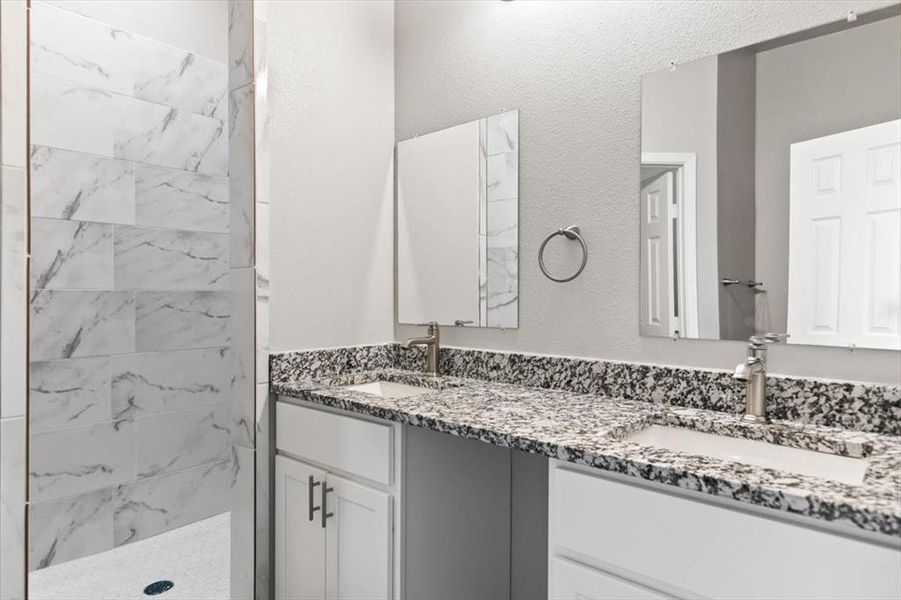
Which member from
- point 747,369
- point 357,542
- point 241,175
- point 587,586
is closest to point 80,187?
point 241,175

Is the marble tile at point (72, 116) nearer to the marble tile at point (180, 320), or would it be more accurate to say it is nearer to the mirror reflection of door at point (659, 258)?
the marble tile at point (180, 320)

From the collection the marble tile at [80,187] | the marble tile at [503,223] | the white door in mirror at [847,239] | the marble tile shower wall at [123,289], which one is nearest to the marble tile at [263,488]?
the marble tile shower wall at [123,289]

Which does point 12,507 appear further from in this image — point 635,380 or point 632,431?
point 635,380

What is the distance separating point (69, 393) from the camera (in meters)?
2.39

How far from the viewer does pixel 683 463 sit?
1.01 metres

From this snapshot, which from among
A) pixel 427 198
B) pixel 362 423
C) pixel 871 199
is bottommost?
pixel 362 423

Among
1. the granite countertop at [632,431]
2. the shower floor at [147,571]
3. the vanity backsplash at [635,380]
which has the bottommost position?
the shower floor at [147,571]

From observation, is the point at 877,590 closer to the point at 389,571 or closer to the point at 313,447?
the point at 389,571

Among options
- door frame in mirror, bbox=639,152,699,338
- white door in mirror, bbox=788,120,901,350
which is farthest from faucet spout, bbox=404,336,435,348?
white door in mirror, bbox=788,120,901,350

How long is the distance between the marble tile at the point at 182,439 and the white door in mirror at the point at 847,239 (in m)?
2.53

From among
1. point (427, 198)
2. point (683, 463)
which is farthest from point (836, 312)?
point (427, 198)

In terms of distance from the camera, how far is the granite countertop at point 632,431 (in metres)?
0.86

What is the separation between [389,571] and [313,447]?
0.42 metres

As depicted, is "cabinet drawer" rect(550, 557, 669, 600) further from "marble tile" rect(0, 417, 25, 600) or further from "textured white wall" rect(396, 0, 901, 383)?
"marble tile" rect(0, 417, 25, 600)
